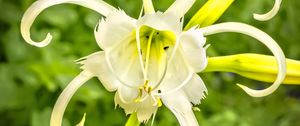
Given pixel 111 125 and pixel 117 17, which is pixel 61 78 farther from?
pixel 117 17

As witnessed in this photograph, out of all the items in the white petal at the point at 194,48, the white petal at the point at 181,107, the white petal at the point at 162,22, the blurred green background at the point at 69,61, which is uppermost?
the blurred green background at the point at 69,61

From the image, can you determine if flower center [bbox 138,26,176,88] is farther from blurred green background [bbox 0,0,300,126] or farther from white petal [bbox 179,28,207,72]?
blurred green background [bbox 0,0,300,126]

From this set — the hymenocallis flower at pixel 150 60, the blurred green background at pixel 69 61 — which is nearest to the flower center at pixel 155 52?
the hymenocallis flower at pixel 150 60

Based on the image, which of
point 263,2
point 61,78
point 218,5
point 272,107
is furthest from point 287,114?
point 218,5

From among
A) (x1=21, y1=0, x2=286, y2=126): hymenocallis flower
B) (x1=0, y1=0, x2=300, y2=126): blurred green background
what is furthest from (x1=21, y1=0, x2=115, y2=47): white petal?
(x1=0, y1=0, x2=300, y2=126): blurred green background

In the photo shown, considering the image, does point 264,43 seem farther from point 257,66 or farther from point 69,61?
point 69,61

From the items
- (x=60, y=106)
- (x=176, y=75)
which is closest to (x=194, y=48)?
(x=176, y=75)

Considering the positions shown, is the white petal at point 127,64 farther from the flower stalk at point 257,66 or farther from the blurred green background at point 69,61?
the blurred green background at point 69,61
